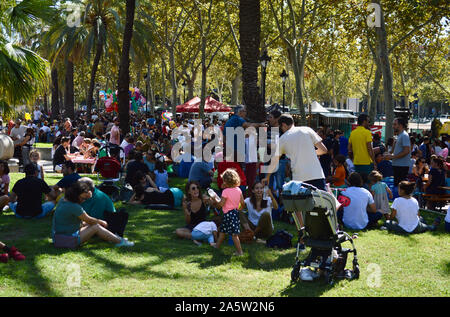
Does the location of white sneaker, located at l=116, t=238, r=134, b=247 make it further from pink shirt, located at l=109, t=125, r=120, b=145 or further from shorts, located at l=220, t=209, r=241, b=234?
pink shirt, located at l=109, t=125, r=120, b=145

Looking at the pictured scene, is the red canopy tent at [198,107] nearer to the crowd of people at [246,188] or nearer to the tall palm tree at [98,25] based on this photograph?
the tall palm tree at [98,25]

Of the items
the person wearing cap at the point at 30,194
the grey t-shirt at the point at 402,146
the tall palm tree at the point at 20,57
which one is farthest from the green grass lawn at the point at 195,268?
the tall palm tree at the point at 20,57

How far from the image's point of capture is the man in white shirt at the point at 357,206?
909cm

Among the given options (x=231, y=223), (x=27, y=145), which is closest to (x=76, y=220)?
(x=231, y=223)

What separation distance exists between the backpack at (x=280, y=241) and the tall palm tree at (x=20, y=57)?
532 centimetres

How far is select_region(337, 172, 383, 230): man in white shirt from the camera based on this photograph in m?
9.09

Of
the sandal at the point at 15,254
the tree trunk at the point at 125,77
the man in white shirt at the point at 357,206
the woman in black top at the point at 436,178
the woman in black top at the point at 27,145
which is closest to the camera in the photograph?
the sandal at the point at 15,254

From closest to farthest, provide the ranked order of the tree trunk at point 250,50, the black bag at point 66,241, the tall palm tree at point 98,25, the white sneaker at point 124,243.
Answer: the black bag at point 66,241, the white sneaker at point 124,243, the tree trunk at point 250,50, the tall palm tree at point 98,25

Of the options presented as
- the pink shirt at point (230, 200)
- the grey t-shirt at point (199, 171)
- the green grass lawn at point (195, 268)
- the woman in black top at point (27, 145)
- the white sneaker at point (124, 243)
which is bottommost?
the green grass lawn at point (195, 268)

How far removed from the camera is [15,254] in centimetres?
690

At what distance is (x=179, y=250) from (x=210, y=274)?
1.28m

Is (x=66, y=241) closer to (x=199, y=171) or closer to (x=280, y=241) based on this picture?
(x=280, y=241)

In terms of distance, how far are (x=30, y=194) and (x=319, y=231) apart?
5.68 m
